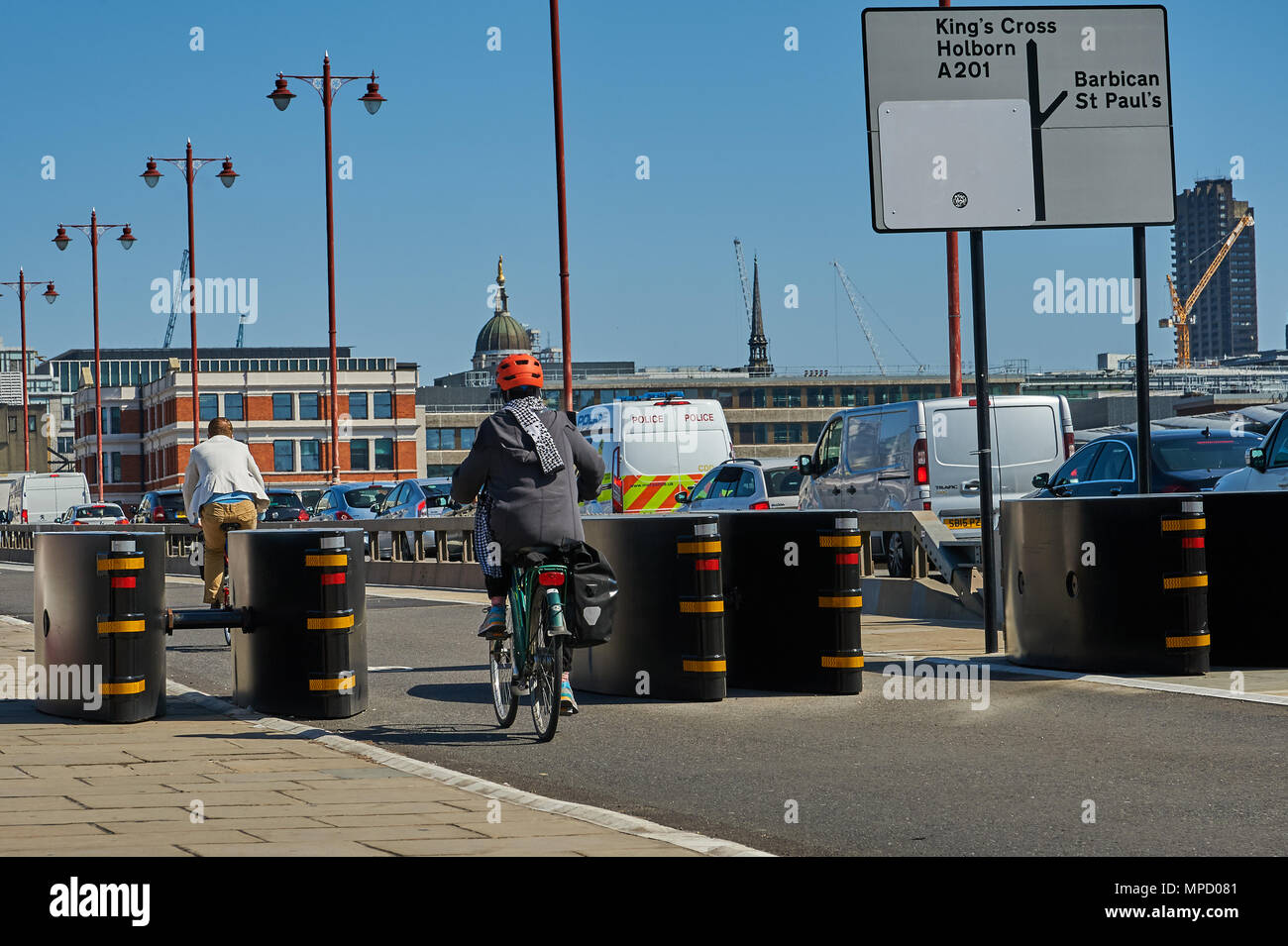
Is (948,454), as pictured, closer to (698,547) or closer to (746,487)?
(746,487)

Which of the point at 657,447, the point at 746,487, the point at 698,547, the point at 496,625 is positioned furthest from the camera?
the point at 657,447

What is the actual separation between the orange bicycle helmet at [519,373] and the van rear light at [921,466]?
11978mm

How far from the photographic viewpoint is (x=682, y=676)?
391 inches

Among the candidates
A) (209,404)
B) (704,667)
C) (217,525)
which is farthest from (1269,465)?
(209,404)

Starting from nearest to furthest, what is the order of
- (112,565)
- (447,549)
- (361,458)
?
(112,565) → (447,549) → (361,458)

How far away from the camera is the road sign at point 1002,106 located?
42.9ft

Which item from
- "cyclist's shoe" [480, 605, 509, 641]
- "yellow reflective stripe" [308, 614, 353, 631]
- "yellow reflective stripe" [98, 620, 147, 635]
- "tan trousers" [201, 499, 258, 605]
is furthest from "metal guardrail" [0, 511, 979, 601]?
A: "cyclist's shoe" [480, 605, 509, 641]

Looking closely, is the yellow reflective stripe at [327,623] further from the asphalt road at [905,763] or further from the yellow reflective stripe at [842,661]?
the yellow reflective stripe at [842,661]

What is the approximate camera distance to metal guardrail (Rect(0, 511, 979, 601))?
1611cm

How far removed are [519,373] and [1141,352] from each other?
5494mm

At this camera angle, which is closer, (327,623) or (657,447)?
(327,623)

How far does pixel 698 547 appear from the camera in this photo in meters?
9.64

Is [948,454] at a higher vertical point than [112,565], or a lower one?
higher

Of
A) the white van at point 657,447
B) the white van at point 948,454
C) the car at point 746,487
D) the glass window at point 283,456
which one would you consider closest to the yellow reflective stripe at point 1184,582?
the white van at point 948,454
